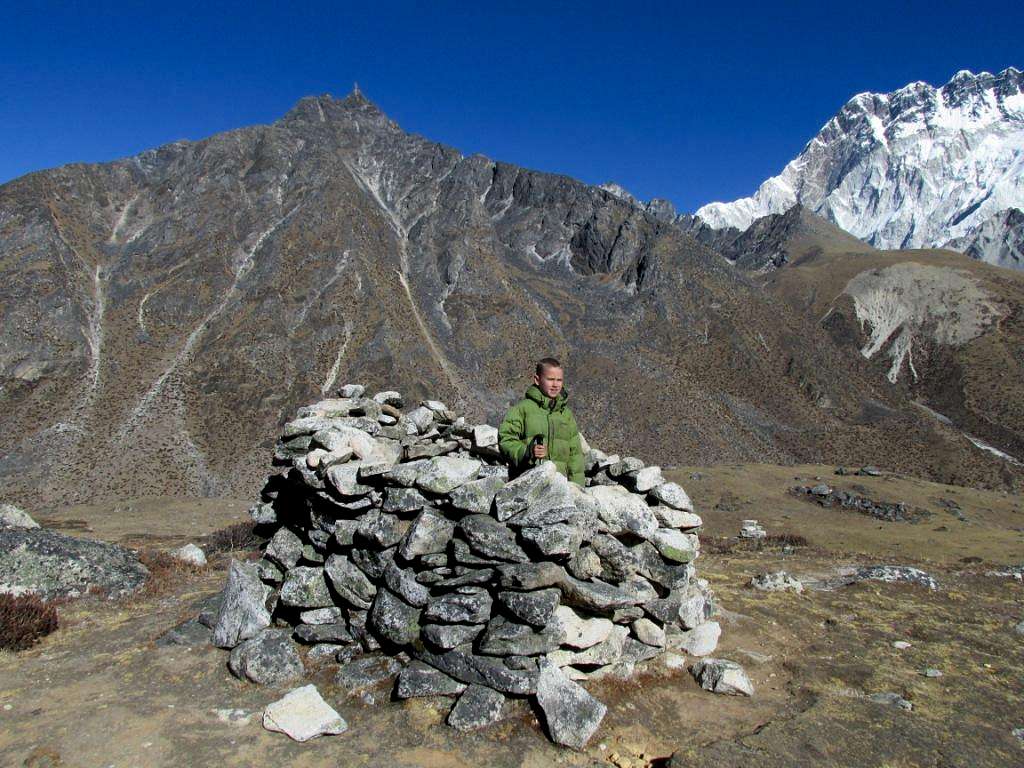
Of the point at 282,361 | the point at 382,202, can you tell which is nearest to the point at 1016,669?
the point at 282,361

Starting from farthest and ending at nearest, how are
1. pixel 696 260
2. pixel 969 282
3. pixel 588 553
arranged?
pixel 969 282
pixel 696 260
pixel 588 553

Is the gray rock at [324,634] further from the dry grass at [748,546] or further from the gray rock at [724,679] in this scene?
the dry grass at [748,546]

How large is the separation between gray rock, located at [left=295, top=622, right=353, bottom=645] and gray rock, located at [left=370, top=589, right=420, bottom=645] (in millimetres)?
685

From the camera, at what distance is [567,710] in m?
6.96

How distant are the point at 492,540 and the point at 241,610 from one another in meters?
4.80

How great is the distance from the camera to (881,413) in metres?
78.7

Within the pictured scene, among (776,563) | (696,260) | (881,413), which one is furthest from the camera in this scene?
(696,260)

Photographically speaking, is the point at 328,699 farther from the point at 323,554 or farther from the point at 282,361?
the point at 282,361

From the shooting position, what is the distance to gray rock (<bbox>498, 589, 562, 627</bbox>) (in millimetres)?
7586

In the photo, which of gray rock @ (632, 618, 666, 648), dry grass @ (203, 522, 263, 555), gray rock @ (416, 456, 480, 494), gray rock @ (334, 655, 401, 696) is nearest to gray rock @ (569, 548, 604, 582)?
gray rock @ (632, 618, 666, 648)

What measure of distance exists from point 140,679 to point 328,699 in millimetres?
2903

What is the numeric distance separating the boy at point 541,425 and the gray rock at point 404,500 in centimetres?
152

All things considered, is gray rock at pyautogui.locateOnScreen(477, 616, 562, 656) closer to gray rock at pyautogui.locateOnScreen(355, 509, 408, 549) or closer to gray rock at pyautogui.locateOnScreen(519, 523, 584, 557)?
gray rock at pyautogui.locateOnScreen(519, 523, 584, 557)

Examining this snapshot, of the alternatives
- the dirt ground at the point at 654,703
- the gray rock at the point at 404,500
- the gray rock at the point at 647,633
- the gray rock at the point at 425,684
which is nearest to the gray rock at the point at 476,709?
the dirt ground at the point at 654,703
